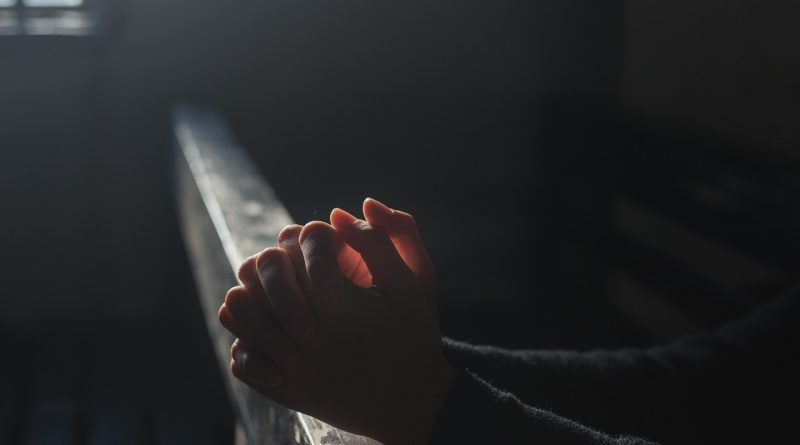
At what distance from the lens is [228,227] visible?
1166mm

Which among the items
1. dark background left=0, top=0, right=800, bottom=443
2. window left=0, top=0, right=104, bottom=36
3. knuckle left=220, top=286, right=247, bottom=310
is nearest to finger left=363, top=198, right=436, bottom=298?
knuckle left=220, top=286, right=247, bottom=310

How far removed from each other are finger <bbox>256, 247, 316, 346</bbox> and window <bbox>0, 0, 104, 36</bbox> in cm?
200

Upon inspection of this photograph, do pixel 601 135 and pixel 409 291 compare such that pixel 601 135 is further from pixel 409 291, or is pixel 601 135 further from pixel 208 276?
pixel 409 291

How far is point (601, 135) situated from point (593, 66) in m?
0.26

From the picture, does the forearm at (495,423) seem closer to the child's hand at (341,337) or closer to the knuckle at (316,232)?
the child's hand at (341,337)

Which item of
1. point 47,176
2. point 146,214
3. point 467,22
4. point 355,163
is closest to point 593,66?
point 467,22

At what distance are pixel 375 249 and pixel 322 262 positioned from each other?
0.05m

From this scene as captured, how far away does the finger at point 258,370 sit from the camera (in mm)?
654

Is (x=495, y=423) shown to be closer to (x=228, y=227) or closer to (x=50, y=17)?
(x=228, y=227)

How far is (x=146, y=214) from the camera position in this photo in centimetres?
261

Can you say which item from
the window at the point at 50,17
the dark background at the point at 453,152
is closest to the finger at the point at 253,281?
the dark background at the point at 453,152

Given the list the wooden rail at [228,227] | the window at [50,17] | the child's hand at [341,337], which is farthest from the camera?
the window at [50,17]

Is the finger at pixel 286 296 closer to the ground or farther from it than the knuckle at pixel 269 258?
closer to the ground

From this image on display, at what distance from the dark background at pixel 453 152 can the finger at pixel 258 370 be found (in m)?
1.38
